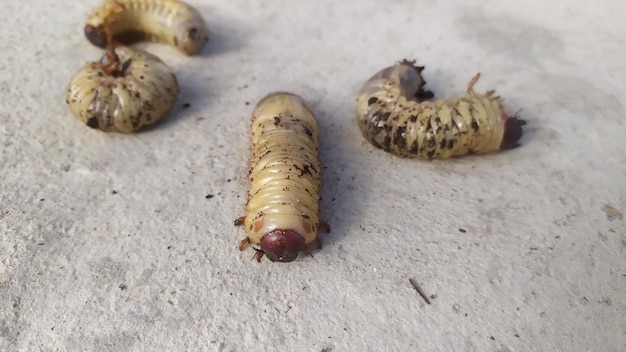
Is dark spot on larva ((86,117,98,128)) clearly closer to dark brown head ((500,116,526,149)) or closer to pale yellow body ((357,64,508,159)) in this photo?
pale yellow body ((357,64,508,159))

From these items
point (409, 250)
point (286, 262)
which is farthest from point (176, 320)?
point (409, 250)

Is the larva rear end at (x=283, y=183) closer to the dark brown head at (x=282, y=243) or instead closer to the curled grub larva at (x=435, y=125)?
the dark brown head at (x=282, y=243)

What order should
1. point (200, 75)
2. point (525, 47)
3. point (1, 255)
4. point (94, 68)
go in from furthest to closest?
point (525, 47) → point (200, 75) → point (94, 68) → point (1, 255)

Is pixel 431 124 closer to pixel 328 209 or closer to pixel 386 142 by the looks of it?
pixel 386 142

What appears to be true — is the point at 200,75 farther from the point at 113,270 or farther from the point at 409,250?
the point at 409,250

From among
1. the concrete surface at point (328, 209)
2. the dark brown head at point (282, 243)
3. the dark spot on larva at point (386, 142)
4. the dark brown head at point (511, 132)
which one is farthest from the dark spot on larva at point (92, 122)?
the dark brown head at point (511, 132)

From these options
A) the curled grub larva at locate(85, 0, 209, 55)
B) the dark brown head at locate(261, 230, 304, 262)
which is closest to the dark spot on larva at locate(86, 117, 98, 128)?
the curled grub larva at locate(85, 0, 209, 55)
